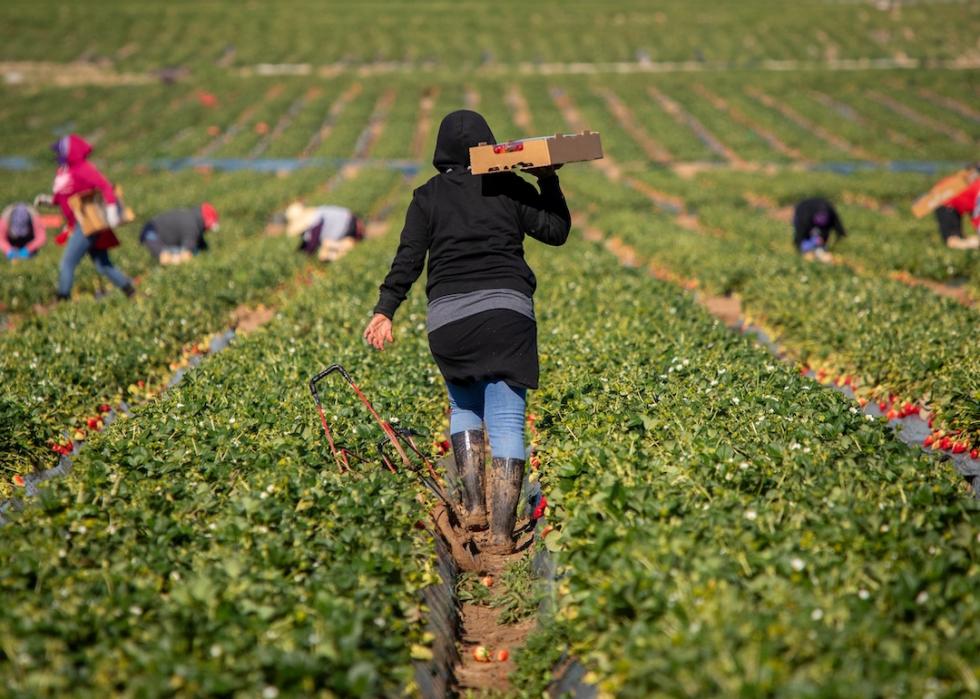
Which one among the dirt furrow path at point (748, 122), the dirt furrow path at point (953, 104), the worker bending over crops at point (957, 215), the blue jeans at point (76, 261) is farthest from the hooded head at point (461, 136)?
the dirt furrow path at point (953, 104)

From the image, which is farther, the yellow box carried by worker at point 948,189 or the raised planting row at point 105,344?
the yellow box carried by worker at point 948,189

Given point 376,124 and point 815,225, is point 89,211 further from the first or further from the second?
point 376,124

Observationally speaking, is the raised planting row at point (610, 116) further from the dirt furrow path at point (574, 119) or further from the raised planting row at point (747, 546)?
the raised planting row at point (747, 546)

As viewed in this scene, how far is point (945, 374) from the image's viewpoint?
263 inches

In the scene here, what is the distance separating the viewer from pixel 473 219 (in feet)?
15.8

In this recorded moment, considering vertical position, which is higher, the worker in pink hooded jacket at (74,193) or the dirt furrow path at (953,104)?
the worker in pink hooded jacket at (74,193)

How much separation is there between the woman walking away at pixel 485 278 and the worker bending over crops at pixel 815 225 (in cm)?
1038

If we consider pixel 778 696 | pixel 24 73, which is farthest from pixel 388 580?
pixel 24 73

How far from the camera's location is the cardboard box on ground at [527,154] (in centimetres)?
438

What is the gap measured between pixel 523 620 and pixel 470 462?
36.6 inches

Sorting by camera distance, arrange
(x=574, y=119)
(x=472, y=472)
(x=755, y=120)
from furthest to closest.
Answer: (x=574, y=119)
(x=755, y=120)
(x=472, y=472)

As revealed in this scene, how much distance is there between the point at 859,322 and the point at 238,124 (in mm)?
39125

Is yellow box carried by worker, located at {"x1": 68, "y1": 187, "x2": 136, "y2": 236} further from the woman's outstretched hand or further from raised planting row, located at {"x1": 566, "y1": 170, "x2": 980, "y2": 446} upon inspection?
raised planting row, located at {"x1": 566, "y1": 170, "x2": 980, "y2": 446}

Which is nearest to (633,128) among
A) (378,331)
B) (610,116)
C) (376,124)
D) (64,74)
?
(610,116)
